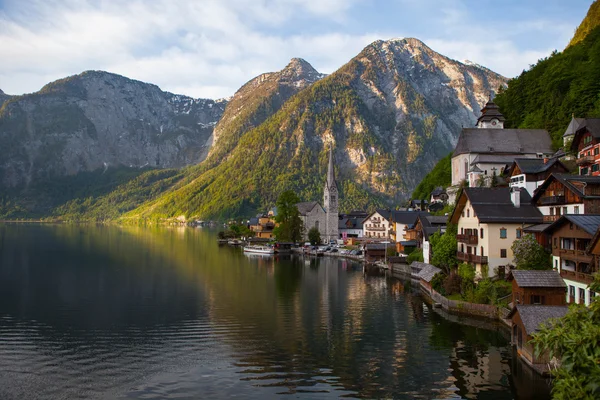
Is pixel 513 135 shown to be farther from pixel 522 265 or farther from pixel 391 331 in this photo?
pixel 391 331

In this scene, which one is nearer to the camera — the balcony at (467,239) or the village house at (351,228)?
the balcony at (467,239)

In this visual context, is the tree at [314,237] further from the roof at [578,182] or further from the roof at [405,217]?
the roof at [578,182]

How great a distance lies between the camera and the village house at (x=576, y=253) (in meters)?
35.2

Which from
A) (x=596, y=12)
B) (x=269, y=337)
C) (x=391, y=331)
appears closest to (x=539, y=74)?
(x=596, y=12)

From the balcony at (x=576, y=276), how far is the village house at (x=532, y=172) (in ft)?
64.6

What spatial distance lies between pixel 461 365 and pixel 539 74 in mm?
92978

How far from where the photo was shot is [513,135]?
8812 cm

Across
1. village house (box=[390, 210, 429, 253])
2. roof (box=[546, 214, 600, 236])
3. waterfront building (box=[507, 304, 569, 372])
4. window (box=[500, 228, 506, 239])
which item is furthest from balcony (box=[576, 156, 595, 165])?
village house (box=[390, 210, 429, 253])

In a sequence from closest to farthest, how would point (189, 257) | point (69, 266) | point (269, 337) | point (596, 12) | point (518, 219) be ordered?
1. point (269, 337)
2. point (518, 219)
3. point (69, 266)
4. point (189, 257)
5. point (596, 12)

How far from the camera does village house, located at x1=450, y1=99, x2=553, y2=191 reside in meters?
84.8

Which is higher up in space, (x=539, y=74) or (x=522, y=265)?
(x=539, y=74)

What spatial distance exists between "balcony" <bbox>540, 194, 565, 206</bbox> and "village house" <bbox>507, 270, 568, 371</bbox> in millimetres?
9327

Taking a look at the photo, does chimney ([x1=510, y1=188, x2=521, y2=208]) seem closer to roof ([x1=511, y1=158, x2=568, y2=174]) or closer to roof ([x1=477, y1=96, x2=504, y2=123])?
roof ([x1=511, y1=158, x2=568, y2=174])

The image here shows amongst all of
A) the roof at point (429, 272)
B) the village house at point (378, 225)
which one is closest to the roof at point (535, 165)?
the roof at point (429, 272)
